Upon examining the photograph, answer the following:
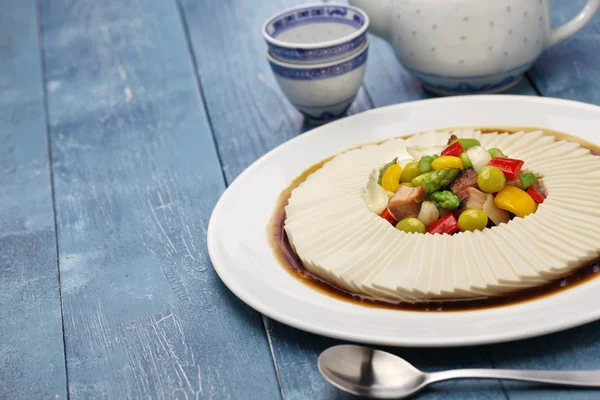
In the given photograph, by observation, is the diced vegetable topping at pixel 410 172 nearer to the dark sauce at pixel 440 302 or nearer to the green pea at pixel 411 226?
the green pea at pixel 411 226

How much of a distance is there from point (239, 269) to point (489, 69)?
1.45m

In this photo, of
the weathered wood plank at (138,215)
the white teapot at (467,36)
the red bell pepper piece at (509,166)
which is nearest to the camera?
the weathered wood plank at (138,215)

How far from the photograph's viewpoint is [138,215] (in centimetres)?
293

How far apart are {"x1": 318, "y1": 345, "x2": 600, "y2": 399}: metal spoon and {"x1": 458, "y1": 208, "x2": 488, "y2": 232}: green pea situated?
547 millimetres

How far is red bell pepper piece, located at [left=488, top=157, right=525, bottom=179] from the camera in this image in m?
2.37

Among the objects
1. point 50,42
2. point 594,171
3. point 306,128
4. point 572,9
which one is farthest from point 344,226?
point 50,42

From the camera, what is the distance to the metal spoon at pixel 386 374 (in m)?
1.80

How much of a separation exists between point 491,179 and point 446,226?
0.65 ft

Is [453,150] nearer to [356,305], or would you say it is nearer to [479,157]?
[479,157]

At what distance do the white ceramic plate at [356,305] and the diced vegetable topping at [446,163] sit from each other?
50cm

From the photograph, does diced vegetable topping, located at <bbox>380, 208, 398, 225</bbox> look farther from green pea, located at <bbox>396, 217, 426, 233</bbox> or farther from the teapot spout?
the teapot spout

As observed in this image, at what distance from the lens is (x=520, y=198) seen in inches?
90.4

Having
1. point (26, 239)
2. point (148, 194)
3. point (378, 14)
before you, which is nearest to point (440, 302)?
point (148, 194)

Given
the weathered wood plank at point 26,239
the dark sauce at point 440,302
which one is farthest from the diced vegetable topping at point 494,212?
the weathered wood plank at point 26,239
